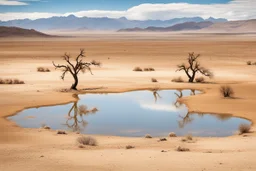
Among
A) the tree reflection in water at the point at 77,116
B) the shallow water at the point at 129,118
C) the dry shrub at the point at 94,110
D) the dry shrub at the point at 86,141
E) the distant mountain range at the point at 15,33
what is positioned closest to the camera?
the dry shrub at the point at 86,141

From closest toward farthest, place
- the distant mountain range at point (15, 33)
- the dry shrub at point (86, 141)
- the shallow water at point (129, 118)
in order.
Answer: the dry shrub at point (86, 141), the shallow water at point (129, 118), the distant mountain range at point (15, 33)

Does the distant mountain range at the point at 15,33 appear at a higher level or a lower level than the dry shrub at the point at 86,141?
higher

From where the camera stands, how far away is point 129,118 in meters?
21.1

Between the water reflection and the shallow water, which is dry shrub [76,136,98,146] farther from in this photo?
the water reflection

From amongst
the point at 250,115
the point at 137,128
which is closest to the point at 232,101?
the point at 250,115

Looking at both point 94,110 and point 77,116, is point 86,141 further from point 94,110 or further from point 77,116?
point 94,110

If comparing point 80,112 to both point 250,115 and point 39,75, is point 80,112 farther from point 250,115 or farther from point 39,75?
point 39,75

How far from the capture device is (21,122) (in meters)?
19.5

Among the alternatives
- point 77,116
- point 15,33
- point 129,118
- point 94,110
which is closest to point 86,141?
point 129,118

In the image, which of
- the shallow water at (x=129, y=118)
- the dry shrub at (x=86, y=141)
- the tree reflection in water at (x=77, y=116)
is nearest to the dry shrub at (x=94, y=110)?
the tree reflection in water at (x=77, y=116)

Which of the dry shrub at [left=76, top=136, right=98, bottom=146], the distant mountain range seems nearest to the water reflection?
the dry shrub at [left=76, top=136, right=98, bottom=146]

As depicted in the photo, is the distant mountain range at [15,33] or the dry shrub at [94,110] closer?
the dry shrub at [94,110]

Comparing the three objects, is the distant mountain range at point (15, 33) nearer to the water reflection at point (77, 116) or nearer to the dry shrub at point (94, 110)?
the water reflection at point (77, 116)

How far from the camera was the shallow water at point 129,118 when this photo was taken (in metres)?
18.3
